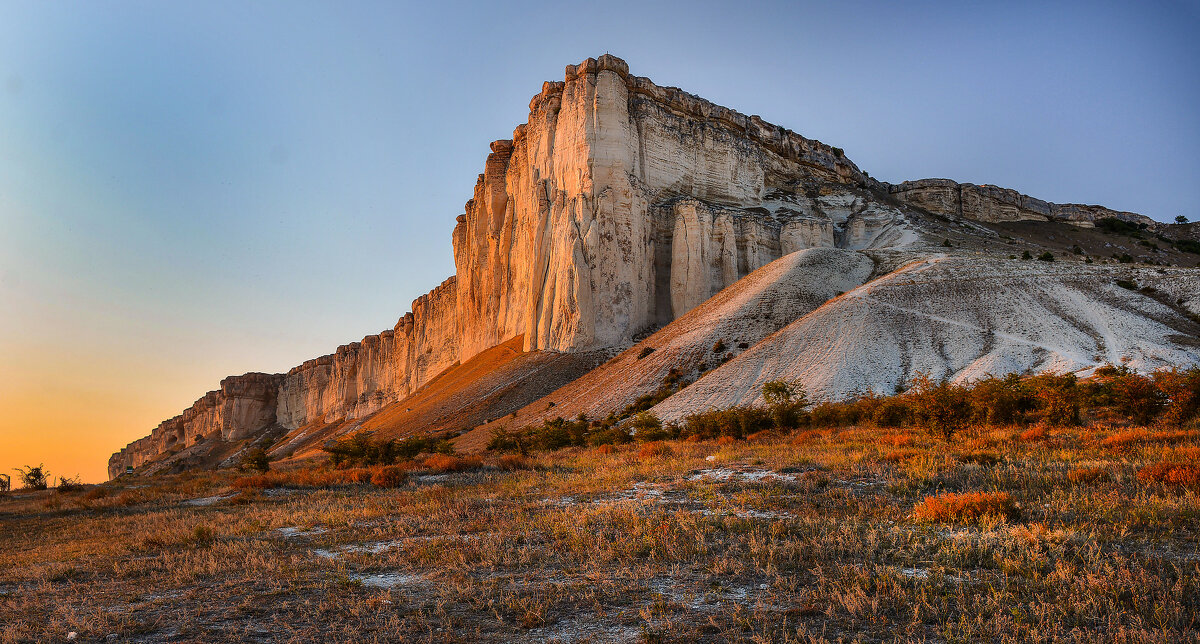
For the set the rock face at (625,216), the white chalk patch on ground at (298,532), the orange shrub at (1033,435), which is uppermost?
the rock face at (625,216)

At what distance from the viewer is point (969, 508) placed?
7.12 metres

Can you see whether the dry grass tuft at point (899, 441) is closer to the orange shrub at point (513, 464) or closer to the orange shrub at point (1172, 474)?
the orange shrub at point (1172, 474)

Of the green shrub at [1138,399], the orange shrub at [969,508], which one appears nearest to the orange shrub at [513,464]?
the orange shrub at [969,508]

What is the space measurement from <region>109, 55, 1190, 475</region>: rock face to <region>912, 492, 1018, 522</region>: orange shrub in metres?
42.0

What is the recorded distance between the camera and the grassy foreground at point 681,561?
4.44 meters

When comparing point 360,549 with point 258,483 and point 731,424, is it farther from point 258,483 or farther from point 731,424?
point 731,424

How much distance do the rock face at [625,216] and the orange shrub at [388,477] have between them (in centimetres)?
3362

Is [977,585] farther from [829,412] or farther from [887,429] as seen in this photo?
[829,412]

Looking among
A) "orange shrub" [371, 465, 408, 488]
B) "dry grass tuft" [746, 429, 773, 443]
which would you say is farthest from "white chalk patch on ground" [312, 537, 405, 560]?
"dry grass tuft" [746, 429, 773, 443]

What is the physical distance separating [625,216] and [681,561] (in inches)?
1911

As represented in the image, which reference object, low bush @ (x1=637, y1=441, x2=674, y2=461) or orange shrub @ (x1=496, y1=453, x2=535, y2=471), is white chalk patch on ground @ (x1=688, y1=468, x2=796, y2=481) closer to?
low bush @ (x1=637, y1=441, x2=674, y2=461)

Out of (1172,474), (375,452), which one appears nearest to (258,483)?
(375,452)

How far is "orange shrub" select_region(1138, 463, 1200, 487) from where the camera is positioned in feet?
25.1

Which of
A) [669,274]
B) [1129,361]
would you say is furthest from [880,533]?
[669,274]
